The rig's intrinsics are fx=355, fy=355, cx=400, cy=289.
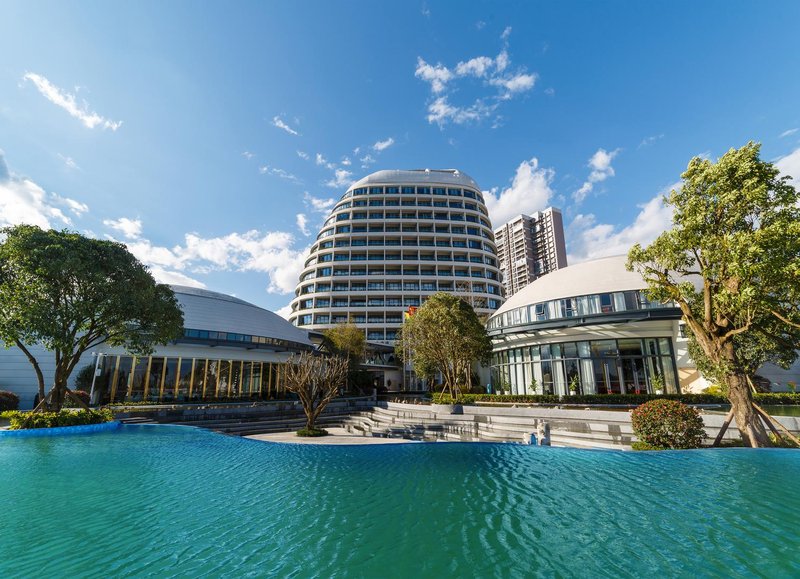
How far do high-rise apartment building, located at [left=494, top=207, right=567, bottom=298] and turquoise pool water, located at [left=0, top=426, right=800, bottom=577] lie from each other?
124 m

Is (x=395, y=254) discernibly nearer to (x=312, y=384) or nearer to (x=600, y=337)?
(x=600, y=337)

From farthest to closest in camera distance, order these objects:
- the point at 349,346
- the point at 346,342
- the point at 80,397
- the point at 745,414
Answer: the point at 346,342, the point at 349,346, the point at 80,397, the point at 745,414

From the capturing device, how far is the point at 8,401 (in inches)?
931

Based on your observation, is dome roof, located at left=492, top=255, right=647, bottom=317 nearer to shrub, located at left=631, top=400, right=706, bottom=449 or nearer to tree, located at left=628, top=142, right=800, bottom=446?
tree, located at left=628, top=142, right=800, bottom=446

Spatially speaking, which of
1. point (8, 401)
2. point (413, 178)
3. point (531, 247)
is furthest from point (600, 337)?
point (531, 247)

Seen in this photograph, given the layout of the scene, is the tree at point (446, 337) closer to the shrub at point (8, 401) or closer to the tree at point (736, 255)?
the tree at point (736, 255)

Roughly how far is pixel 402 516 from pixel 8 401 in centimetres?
3076

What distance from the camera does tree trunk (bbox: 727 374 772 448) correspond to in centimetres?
1357

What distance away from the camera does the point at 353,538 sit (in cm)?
653

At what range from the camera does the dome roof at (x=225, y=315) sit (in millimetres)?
32625

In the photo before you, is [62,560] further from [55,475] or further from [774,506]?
[774,506]

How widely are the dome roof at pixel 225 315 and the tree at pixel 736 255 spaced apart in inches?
1306

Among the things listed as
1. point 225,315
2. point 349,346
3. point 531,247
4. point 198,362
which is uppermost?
point 531,247

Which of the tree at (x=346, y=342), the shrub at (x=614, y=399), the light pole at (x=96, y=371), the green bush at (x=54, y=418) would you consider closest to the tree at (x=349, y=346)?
the tree at (x=346, y=342)
